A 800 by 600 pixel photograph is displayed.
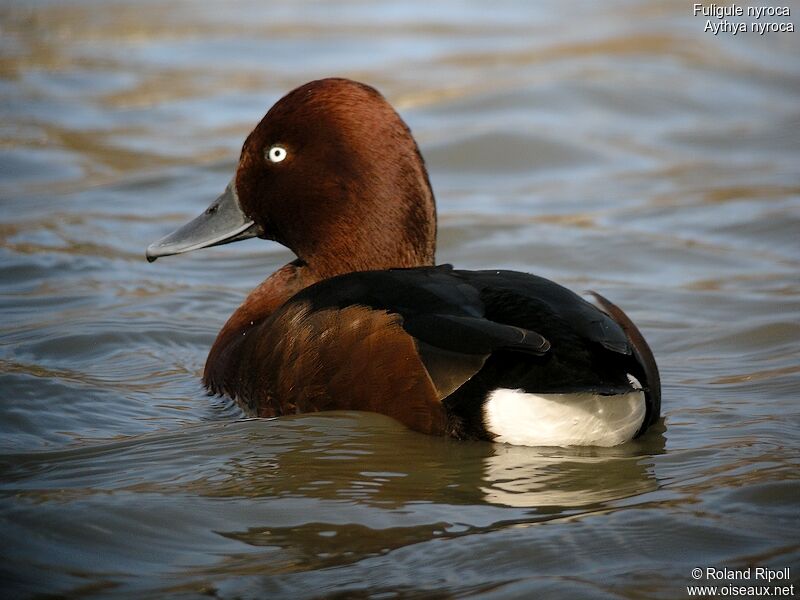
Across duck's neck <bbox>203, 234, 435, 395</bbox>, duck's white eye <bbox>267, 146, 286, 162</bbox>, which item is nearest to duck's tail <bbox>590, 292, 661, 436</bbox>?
duck's neck <bbox>203, 234, 435, 395</bbox>

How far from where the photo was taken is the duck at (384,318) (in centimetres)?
380

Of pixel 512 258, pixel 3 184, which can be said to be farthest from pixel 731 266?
pixel 3 184

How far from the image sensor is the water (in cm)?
338

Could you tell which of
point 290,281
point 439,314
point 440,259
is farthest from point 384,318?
point 440,259

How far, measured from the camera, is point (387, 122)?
464 cm

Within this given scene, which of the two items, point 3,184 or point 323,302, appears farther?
point 3,184

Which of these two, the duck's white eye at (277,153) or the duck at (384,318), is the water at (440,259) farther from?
the duck's white eye at (277,153)

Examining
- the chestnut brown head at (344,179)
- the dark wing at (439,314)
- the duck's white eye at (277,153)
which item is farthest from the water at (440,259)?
the duck's white eye at (277,153)

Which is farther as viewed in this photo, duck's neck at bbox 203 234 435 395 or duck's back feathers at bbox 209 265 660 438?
duck's neck at bbox 203 234 435 395

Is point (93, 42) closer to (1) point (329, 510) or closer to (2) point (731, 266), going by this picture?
(2) point (731, 266)

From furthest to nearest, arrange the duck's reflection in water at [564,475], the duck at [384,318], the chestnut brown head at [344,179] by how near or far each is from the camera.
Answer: the chestnut brown head at [344,179], the duck at [384,318], the duck's reflection in water at [564,475]

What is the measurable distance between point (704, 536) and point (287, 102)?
2.26 metres

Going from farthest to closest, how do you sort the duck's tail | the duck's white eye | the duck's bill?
the duck's bill
the duck's white eye
the duck's tail

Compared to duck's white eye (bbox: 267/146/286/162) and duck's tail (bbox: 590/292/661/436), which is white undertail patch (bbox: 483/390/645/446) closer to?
duck's tail (bbox: 590/292/661/436)
